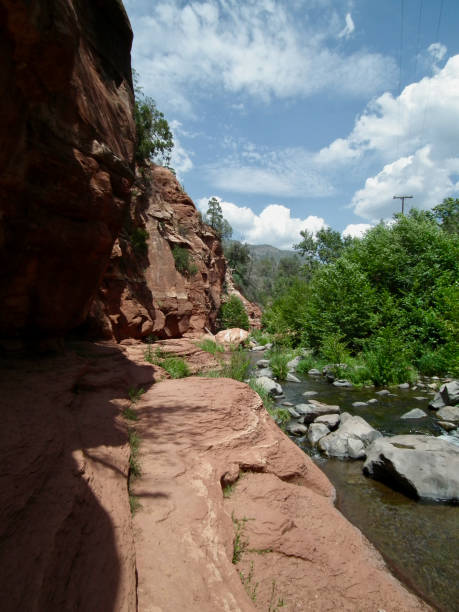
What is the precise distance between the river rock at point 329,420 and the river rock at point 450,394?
316 cm

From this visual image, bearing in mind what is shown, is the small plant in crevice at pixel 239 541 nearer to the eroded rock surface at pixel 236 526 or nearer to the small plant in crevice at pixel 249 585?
the eroded rock surface at pixel 236 526

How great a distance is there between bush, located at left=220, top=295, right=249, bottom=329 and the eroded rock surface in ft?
88.0

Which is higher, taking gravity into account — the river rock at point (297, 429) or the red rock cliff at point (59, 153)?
the red rock cliff at point (59, 153)

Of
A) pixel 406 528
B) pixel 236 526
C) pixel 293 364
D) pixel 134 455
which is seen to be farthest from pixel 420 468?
pixel 293 364

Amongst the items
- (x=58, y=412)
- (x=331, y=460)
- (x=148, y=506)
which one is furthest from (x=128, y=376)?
(x=331, y=460)

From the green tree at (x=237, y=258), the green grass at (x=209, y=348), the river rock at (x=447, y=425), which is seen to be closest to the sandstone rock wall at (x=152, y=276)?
the green grass at (x=209, y=348)

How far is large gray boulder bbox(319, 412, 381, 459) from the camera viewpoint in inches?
240

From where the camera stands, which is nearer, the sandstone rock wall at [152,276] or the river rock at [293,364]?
the sandstone rock wall at [152,276]

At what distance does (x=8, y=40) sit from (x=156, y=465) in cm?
401

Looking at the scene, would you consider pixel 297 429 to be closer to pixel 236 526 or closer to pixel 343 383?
pixel 236 526

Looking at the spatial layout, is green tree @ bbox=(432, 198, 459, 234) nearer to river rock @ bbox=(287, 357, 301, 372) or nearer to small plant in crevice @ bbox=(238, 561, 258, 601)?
river rock @ bbox=(287, 357, 301, 372)

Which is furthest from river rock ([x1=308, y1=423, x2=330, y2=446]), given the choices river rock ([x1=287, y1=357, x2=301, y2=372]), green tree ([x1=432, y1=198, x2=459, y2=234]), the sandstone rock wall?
green tree ([x1=432, y1=198, x2=459, y2=234])

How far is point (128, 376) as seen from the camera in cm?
542

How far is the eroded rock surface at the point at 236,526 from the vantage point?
212cm
